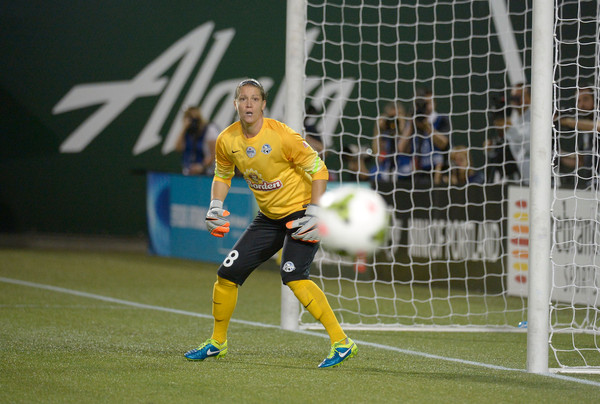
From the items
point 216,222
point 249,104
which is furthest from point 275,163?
point 216,222

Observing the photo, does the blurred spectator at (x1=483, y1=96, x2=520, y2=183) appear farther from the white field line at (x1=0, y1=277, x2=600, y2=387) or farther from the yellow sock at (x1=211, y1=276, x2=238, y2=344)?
the yellow sock at (x1=211, y1=276, x2=238, y2=344)

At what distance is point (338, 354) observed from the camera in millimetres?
6160

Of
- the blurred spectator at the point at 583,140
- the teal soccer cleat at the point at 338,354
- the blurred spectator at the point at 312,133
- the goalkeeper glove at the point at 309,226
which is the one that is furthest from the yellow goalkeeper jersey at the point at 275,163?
the blurred spectator at the point at 312,133

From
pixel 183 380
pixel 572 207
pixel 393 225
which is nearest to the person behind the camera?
pixel 183 380

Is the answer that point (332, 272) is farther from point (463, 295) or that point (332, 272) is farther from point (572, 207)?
point (572, 207)

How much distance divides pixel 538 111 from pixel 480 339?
2373mm

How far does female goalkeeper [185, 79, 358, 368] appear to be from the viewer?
6.13 meters

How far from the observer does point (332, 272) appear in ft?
38.8

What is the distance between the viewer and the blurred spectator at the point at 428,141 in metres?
10.8

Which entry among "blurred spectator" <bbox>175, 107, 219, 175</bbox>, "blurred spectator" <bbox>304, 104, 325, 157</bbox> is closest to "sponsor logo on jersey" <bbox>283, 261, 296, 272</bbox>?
"blurred spectator" <bbox>304, 104, 325, 157</bbox>

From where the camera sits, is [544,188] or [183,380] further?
[544,188]

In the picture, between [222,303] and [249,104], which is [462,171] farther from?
[249,104]

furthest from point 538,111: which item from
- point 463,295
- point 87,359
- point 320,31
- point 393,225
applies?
point 320,31

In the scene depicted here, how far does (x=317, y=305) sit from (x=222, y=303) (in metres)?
0.64
